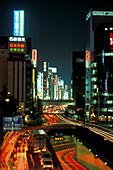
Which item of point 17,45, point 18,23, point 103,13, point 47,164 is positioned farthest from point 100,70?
point 47,164

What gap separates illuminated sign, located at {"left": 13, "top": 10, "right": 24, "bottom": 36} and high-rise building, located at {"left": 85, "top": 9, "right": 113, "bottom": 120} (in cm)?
2662

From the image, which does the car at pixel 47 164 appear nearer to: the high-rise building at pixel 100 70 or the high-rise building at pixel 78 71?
the high-rise building at pixel 100 70

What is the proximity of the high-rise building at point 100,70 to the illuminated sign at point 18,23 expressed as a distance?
26623 mm

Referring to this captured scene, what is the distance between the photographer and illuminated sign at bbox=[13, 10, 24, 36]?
108 meters

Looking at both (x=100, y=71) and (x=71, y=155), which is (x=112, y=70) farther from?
(x=71, y=155)

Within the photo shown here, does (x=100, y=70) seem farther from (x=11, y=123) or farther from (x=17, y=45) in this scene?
(x=11, y=123)

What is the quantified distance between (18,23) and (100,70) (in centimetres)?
3602

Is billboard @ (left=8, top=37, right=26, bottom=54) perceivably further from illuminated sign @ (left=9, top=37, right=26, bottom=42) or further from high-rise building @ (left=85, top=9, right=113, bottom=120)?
high-rise building @ (left=85, top=9, right=113, bottom=120)

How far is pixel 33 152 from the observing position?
3469cm

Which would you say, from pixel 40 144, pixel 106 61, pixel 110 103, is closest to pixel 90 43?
pixel 106 61

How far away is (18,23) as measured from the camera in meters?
109

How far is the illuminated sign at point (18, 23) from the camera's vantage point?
108062 mm

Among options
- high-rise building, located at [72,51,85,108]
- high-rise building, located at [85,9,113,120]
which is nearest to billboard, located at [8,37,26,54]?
high-rise building, located at [85,9,113,120]

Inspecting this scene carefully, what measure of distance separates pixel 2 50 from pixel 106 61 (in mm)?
39598
